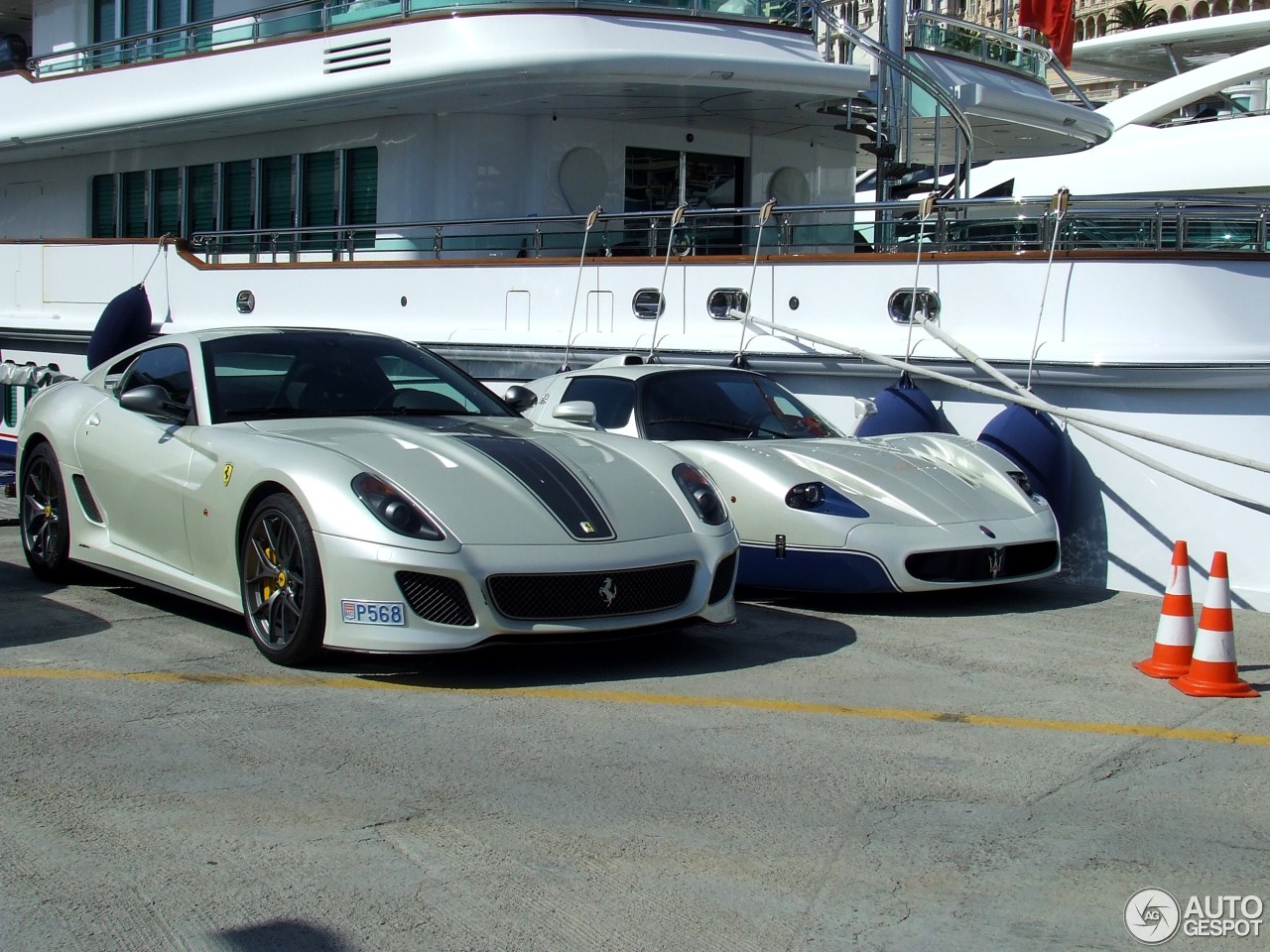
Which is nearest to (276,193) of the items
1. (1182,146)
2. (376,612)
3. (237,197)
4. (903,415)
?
(237,197)

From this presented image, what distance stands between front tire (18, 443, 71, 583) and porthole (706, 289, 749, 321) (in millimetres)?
5116

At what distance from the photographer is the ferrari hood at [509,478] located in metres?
5.72

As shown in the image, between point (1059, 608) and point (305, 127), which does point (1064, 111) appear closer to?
point (305, 127)

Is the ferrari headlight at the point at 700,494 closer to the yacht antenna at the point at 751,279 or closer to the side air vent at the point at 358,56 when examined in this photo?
the yacht antenna at the point at 751,279

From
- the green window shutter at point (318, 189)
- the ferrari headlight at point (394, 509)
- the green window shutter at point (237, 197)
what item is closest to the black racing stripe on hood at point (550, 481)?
the ferrari headlight at point (394, 509)

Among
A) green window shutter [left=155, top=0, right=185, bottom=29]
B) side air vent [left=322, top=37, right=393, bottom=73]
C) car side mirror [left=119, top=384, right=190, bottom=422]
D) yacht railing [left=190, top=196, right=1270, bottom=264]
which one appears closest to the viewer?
car side mirror [left=119, top=384, right=190, bottom=422]

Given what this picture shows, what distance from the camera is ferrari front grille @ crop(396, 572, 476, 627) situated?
217 inches

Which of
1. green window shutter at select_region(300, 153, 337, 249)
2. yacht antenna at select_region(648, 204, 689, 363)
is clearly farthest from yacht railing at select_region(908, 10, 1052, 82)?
green window shutter at select_region(300, 153, 337, 249)

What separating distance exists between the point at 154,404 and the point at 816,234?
19.6ft

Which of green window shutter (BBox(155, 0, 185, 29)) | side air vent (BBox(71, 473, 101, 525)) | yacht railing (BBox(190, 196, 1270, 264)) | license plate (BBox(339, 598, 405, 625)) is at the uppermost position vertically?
green window shutter (BBox(155, 0, 185, 29))

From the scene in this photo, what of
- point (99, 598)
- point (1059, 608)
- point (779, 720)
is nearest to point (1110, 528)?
point (1059, 608)

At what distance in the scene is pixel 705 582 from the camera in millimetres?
6094

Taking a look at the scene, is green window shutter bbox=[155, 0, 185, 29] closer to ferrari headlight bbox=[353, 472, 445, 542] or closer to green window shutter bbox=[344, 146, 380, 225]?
green window shutter bbox=[344, 146, 380, 225]

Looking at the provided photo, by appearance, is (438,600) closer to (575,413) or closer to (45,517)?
(575,413)
